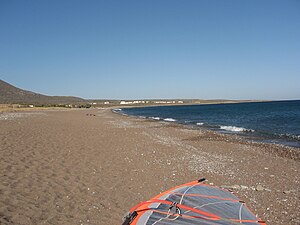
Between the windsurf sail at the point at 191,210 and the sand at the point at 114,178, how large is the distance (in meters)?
1.81

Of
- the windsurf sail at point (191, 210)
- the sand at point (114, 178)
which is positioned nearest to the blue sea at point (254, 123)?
the sand at point (114, 178)

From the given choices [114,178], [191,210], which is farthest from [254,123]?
[191,210]

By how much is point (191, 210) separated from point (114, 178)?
4.89 metres

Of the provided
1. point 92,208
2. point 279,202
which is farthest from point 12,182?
point 279,202

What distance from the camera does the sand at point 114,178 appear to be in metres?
5.58

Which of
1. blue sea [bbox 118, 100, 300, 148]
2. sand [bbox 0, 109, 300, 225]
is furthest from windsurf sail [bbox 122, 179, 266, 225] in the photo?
blue sea [bbox 118, 100, 300, 148]

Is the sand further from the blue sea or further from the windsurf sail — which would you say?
the blue sea

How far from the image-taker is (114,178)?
805cm

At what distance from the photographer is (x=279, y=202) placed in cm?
646

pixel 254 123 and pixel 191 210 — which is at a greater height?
pixel 191 210

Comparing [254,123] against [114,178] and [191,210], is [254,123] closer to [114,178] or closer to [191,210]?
[114,178]

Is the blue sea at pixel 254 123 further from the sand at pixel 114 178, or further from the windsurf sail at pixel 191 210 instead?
the windsurf sail at pixel 191 210

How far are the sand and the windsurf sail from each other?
1810mm

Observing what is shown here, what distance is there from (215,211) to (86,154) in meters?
8.36
